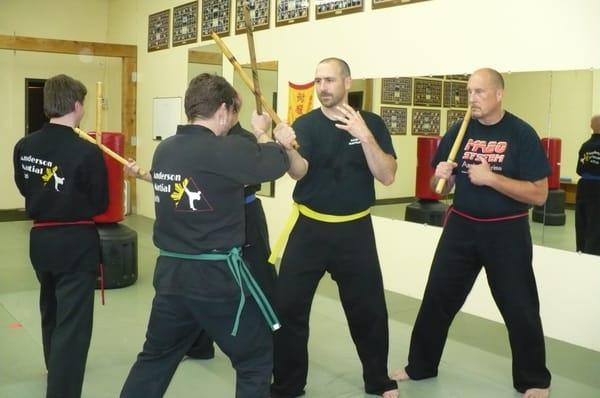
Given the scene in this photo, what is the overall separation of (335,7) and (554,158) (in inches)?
→ 92.8

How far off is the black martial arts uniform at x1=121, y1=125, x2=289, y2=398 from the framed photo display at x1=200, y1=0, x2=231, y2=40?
501 centimetres

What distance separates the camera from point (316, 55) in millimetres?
5512

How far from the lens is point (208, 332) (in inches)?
82.1

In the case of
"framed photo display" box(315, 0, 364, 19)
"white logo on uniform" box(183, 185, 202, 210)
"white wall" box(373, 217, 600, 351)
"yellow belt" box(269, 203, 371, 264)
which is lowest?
"white wall" box(373, 217, 600, 351)

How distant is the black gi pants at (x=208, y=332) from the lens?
204 centimetres

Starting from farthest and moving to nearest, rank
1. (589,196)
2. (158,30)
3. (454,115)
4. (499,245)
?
(158,30)
(454,115)
(589,196)
(499,245)

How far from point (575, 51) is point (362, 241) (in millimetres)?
1906

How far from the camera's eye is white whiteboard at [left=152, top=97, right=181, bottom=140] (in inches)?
304

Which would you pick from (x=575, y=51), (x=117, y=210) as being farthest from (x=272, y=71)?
(x=575, y=51)

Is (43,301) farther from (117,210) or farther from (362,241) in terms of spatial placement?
(117,210)

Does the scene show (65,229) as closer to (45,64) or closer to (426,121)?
(426,121)

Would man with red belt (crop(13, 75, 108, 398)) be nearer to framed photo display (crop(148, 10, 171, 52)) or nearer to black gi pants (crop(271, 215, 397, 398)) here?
black gi pants (crop(271, 215, 397, 398))

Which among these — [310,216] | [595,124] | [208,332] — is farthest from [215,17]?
[208,332]

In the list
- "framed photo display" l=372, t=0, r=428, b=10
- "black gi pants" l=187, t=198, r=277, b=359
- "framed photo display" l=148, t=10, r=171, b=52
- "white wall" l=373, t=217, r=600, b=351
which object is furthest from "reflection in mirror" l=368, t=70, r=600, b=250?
"framed photo display" l=148, t=10, r=171, b=52
